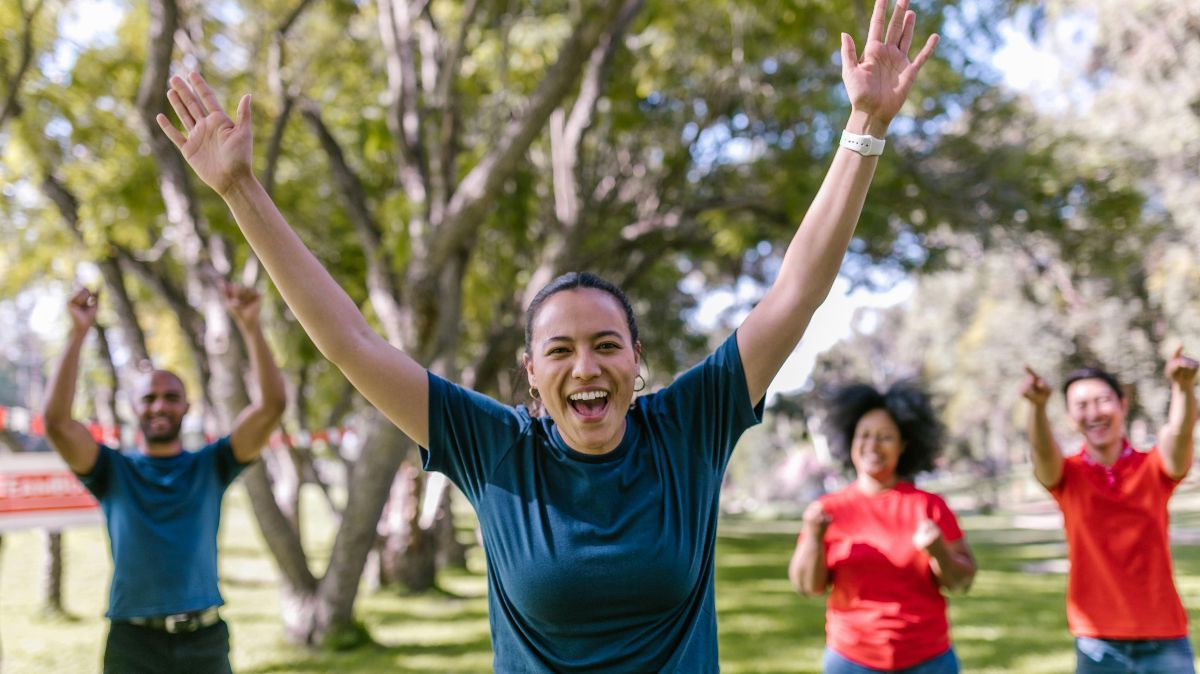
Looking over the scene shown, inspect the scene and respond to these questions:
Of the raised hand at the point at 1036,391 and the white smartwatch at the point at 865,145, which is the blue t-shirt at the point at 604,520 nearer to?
the white smartwatch at the point at 865,145

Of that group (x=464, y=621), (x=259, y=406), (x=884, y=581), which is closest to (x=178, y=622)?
(x=259, y=406)

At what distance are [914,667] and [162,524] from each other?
2.98m

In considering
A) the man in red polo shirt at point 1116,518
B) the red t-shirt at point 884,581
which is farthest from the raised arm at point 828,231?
the man in red polo shirt at point 1116,518

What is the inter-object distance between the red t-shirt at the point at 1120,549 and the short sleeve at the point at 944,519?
1.77 feet

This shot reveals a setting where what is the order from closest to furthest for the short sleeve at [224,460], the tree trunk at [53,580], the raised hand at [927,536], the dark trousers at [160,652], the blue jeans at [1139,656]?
the raised hand at [927,536], the blue jeans at [1139,656], the dark trousers at [160,652], the short sleeve at [224,460], the tree trunk at [53,580]

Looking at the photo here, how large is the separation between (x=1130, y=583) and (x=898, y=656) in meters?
1.00

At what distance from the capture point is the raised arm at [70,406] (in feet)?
13.3

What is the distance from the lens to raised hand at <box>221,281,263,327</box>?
388 cm

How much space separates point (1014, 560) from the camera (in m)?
15.7

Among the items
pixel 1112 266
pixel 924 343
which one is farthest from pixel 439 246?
pixel 924 343

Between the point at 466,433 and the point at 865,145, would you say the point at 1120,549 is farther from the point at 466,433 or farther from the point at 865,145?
the point at 466,433

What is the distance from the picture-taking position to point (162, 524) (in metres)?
4.12

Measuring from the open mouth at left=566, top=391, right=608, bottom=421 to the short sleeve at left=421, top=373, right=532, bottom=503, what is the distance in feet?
0.42

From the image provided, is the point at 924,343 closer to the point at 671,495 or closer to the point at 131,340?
the point at 131,340
